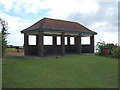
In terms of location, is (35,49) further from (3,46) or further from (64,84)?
(64,84)

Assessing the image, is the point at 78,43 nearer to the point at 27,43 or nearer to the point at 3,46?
the point at 27,43

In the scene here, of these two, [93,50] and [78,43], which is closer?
[78,43]

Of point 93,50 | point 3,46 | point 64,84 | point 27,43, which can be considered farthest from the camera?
point 93,50

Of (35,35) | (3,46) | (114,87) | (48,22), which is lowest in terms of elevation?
(114,87)

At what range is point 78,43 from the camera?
22.7 m

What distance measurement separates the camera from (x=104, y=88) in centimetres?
600

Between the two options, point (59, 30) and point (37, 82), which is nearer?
point (37, 82)

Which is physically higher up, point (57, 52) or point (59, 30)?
point (59, 30)

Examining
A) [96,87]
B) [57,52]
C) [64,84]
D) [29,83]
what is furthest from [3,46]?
[57,52]

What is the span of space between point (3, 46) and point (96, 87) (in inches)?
351

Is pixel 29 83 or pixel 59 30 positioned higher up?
Answer: pixel 59 30

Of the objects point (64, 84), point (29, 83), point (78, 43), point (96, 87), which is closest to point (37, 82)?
point (29, 83)

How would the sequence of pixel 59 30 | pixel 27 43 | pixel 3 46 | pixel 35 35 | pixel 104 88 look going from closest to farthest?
pixel 104 88 < pixel 3 46 < pixel 59 30 < pixel 27 43 < pixel 35 35

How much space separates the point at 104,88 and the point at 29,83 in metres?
3.15
